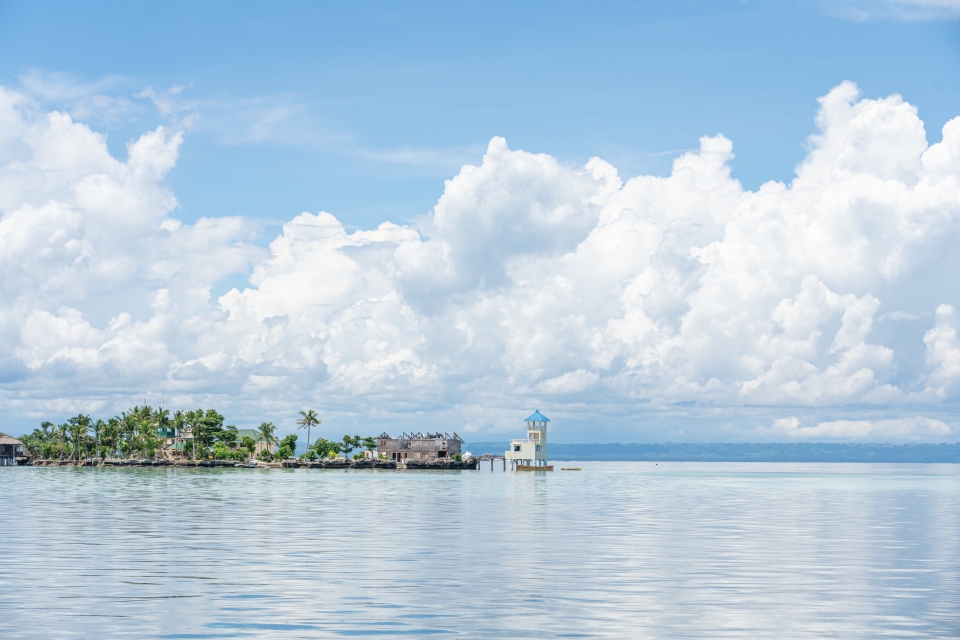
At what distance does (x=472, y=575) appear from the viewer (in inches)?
1245

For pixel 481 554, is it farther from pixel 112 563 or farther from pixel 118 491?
pixel 118 491

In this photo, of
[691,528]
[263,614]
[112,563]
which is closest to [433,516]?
[691,528]

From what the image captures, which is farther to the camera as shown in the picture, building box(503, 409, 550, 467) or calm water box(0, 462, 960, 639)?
building box(503, 409, 550, 467)

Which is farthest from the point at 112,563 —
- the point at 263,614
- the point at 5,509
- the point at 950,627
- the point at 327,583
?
the point at 5,509

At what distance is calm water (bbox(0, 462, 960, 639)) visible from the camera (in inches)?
904

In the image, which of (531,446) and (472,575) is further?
(531,446)

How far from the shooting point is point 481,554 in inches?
1507

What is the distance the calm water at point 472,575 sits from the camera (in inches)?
904

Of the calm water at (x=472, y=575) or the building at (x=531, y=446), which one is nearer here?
the calm water at (x=472, y=575)

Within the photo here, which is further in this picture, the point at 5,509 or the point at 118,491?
the point at 118,491

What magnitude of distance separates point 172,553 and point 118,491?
195 ft

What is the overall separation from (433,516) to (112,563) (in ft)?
91.7

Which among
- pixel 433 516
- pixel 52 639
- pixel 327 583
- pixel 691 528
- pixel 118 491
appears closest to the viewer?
pixel 52 639

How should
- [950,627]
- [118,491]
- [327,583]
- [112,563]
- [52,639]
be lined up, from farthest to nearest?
1. [118,491]
2. [112,563]
3. [327,583]
4. [950,627]
5. [52,639]
